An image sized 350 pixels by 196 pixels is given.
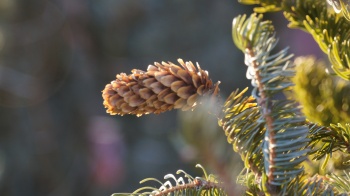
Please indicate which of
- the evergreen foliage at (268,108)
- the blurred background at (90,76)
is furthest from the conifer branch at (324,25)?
the blurred background at (90,76)

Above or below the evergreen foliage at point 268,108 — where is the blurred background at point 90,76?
above

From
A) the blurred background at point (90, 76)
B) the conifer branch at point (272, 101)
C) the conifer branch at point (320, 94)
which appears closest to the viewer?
the conifer branch at point (272, 101)

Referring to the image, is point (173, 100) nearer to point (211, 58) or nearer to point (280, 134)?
point (280, 134)

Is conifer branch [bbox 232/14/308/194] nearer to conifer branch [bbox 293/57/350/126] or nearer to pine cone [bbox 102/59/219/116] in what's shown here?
pine cone [bbox 102/59/219/116]

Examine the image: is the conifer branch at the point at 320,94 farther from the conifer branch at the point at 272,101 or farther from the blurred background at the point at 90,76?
the blurred background at the point at 90,76

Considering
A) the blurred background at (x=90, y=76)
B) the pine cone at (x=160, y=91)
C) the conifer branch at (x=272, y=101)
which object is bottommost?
the conifer branch at (x=272, y=101)

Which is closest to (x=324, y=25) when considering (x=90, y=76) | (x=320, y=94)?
(x=320, y=94)

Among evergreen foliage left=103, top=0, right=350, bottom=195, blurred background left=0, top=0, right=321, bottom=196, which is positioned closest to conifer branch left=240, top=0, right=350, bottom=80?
evergreen foliage left=103, top=0, right=350, bottom=195
